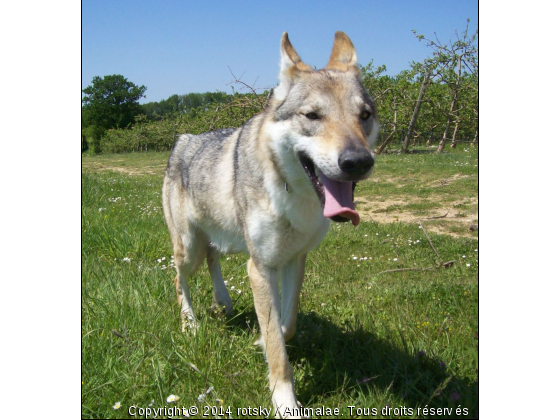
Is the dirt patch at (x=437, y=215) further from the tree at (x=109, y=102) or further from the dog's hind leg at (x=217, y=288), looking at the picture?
the tree at (x=109, y=102)

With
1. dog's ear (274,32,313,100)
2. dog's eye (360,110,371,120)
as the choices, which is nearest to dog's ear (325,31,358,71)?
dog's ear (274,32,313,100)

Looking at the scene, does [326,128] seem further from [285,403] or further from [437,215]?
[437,215]

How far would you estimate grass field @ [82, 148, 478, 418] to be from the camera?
2223 millimetres

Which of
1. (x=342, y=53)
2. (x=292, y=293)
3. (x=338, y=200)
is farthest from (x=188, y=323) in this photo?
(x=342, y=53)

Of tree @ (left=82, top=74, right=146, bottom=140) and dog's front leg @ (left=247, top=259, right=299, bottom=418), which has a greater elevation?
tree @ (left=82, top=74, right=146, bottom=140)

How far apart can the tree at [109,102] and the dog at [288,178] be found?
2.78 ft

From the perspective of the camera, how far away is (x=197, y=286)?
3787mm

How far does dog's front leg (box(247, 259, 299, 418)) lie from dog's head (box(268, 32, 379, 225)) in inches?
25.5

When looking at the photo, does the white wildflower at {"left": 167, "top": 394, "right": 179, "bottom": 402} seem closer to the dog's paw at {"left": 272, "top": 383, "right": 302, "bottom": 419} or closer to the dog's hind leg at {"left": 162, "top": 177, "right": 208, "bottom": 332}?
the dog's paw at {"left": 272, "top": 383, "right": 302, "bottom": 419}

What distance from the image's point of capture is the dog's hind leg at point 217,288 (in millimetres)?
3506

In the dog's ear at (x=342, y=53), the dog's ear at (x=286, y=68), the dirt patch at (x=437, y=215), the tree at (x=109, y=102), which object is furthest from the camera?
the dirt patch at (x=437, y=215)

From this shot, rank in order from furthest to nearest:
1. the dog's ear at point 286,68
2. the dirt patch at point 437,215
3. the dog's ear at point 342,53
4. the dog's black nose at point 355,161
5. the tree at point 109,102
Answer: the dirt patch at point 437,215
the tree at point 109,102
the dog's ear at point 342,53
the dog's ear at point 286,68
the dog's black nose at point 355,161

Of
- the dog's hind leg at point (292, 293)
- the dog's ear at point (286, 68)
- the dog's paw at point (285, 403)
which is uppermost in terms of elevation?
the dog's ear at point (286, 68)

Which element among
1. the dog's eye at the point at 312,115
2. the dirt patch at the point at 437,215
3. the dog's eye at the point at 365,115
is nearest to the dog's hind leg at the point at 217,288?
the dog's eye at the point at 312,115
